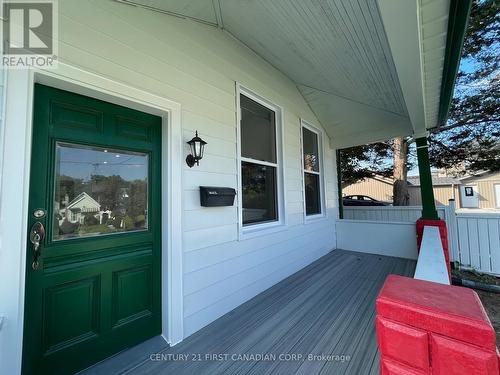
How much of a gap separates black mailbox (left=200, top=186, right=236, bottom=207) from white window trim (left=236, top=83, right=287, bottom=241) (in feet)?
0.85

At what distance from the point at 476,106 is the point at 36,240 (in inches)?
378

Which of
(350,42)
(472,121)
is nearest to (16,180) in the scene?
(350,42)

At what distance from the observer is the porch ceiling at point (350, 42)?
5.49 feet

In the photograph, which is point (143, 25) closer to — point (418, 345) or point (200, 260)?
point (200, 260)

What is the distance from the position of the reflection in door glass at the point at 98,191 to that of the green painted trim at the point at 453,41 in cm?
249

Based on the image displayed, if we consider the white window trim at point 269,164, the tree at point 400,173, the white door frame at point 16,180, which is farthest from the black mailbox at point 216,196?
the tree at point 400,173

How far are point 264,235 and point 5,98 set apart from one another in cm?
267

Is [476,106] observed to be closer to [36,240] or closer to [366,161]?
[366,161]

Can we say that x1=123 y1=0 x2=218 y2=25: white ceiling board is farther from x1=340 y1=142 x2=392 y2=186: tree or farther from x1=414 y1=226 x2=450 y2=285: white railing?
x1=340 y1=142 x2=392 y2=186: tree

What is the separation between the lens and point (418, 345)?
65cm

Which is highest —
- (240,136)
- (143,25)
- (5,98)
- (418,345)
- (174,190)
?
(143,25)

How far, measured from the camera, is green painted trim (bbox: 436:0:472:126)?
4.87 feet

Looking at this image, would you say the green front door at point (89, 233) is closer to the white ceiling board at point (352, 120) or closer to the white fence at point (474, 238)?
the white ceiling board at point (352, 120)

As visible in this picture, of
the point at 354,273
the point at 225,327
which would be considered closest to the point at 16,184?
the point at 225,327
